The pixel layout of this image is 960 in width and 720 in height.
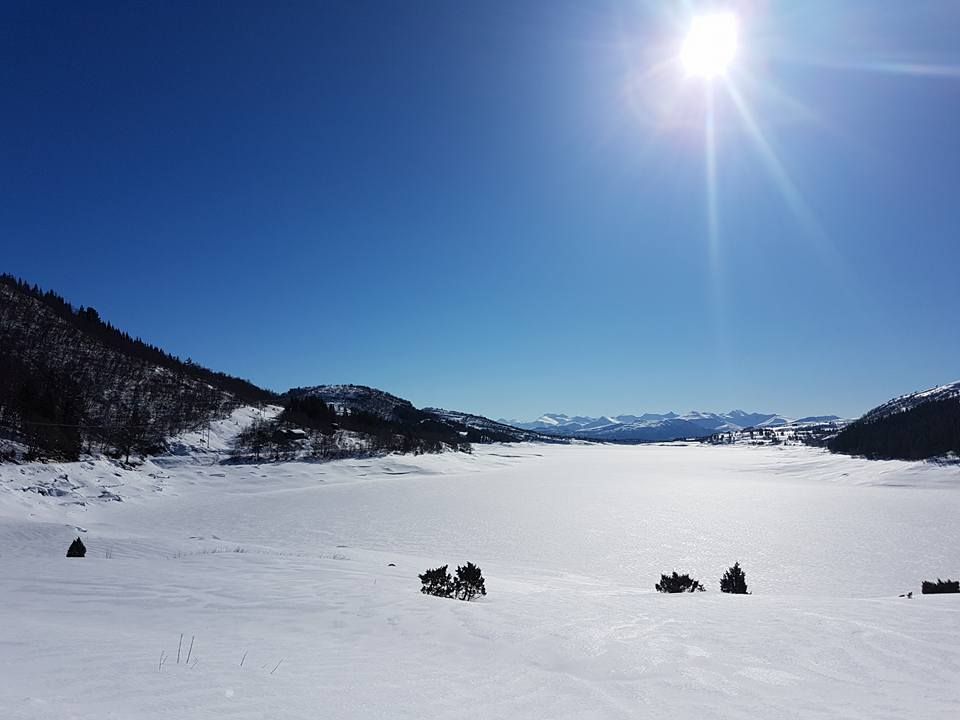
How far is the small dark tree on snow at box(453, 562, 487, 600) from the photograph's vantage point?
1119 cm

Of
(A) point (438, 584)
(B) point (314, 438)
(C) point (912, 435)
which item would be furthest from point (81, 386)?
(C) point (912, 435)

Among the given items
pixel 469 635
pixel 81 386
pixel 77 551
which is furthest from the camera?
pixel 81 386

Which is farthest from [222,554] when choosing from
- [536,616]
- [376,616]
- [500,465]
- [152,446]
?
[500,465]

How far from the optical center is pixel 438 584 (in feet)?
37.7

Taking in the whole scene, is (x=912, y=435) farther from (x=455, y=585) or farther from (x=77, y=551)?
(x=77, y=551)

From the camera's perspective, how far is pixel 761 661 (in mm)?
6387

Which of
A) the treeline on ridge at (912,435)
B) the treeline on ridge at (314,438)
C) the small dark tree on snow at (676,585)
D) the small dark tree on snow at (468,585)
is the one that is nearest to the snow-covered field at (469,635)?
the small dark tree on snow at (468,585)

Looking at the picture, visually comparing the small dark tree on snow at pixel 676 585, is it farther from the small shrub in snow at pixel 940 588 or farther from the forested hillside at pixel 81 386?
the forested hillside at pixel 81 386

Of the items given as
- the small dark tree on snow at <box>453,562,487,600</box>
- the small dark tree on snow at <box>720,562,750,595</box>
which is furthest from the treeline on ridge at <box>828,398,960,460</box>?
the small dark tree on snow at <box>453,562,487,600</box>

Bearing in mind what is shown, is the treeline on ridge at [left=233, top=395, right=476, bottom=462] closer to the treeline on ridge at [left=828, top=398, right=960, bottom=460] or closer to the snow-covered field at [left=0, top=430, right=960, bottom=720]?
the snow-covered field at [left=0, top=430, right=960, bottom=720]

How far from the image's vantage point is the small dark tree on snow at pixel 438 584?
36.7 feet

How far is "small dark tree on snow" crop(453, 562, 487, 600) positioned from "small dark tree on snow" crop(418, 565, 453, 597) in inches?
6.7

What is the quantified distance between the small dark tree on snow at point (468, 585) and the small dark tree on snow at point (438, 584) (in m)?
0.17

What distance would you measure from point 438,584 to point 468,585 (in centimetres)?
75
